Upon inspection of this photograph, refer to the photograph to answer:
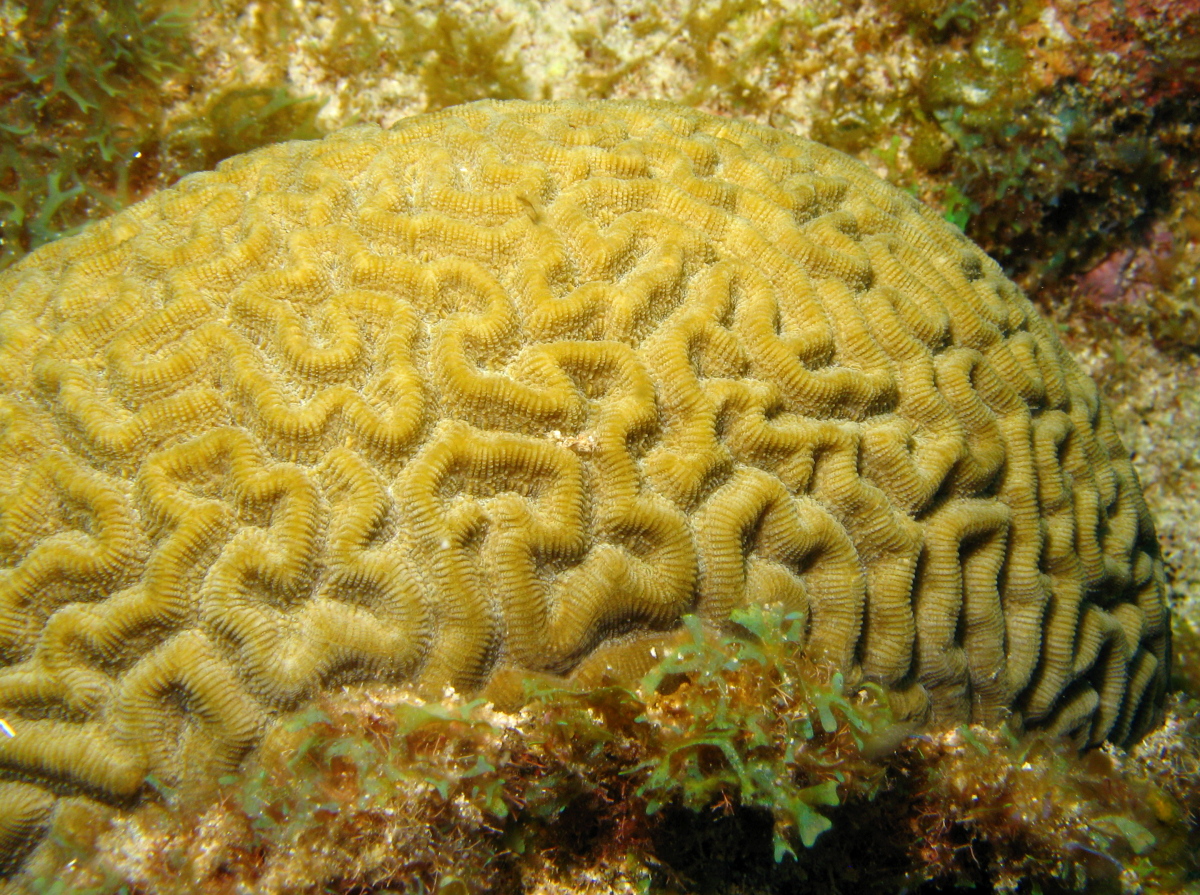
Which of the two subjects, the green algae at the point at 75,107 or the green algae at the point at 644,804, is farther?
the green algae at the point at 75,107

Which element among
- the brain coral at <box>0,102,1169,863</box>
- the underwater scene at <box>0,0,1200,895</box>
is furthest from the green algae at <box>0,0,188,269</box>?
the brain coral at <box>0,102,1169,863</box>

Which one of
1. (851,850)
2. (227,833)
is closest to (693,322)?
(851,850)

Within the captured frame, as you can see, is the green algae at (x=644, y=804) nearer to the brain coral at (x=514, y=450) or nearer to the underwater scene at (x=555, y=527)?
the underwater scene at (x=555, y=527)

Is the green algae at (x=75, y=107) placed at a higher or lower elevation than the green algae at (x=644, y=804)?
Result: higher

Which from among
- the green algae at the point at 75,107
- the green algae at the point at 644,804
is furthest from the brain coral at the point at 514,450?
the green algae at the point at 75,107

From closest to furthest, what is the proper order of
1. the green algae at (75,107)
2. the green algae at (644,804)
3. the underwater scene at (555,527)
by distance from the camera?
the green algae at (644,804), the underwater scene at (555,527), the green algae at (75,107)

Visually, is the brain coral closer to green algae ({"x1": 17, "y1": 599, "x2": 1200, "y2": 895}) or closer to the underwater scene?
the underwater scene

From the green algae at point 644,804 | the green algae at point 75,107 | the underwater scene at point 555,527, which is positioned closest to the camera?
the green algae at point 644,804
